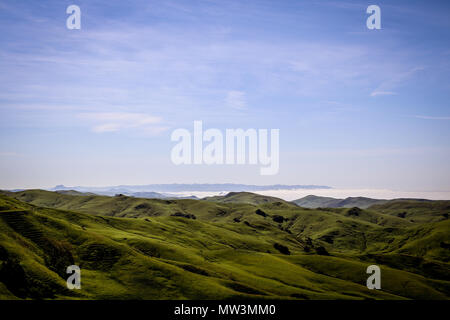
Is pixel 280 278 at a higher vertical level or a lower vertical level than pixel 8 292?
lower

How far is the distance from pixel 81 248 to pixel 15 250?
82.5 feet

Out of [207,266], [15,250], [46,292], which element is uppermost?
[15,250]

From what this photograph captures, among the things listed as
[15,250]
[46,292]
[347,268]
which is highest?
[15,250]

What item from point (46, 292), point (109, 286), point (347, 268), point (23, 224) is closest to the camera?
point (46, 292)

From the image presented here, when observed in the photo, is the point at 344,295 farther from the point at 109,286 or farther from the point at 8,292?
the point at 8,292

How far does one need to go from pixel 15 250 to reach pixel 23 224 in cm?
2130

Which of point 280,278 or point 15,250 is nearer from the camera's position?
point 15,250

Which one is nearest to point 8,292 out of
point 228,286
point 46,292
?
point 46,292

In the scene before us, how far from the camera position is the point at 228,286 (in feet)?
361
